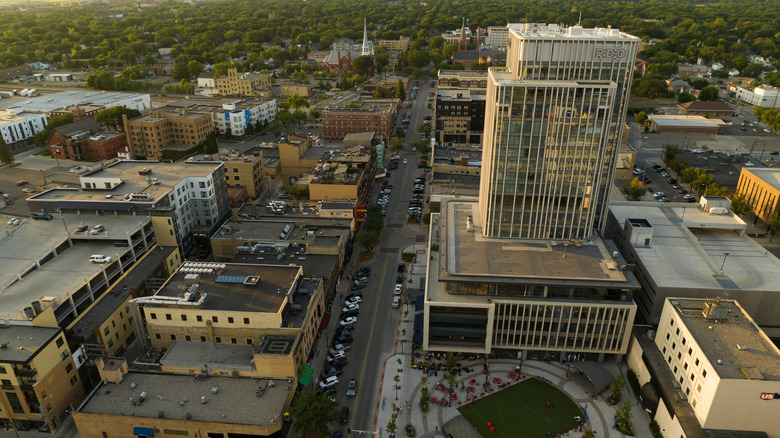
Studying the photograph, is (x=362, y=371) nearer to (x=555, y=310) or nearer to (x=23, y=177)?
(x=555, y=310)

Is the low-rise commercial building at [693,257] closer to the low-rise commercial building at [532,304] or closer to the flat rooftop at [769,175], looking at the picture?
the low-rise commercial building at [532,304]

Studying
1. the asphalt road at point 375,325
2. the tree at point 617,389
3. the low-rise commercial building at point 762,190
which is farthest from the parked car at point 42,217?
the low-rise commercial building at point 762,190

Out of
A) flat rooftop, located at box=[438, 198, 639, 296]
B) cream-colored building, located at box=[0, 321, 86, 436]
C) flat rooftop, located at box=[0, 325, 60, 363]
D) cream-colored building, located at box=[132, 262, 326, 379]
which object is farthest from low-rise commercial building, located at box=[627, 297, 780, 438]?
flat rooftop, located at box=[0, 325, 60, 363]

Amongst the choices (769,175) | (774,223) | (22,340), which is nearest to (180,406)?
(22,340)

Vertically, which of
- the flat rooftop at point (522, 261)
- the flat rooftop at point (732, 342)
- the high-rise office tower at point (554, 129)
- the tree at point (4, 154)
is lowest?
the tree at point (4, 154)

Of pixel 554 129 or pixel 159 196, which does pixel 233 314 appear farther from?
pixel 554 129

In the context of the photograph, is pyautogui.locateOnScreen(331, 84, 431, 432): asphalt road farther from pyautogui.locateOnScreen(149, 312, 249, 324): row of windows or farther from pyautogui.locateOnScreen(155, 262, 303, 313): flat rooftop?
pyautogui.locateOnScreen(149, 312, 249, 324): row of windows
